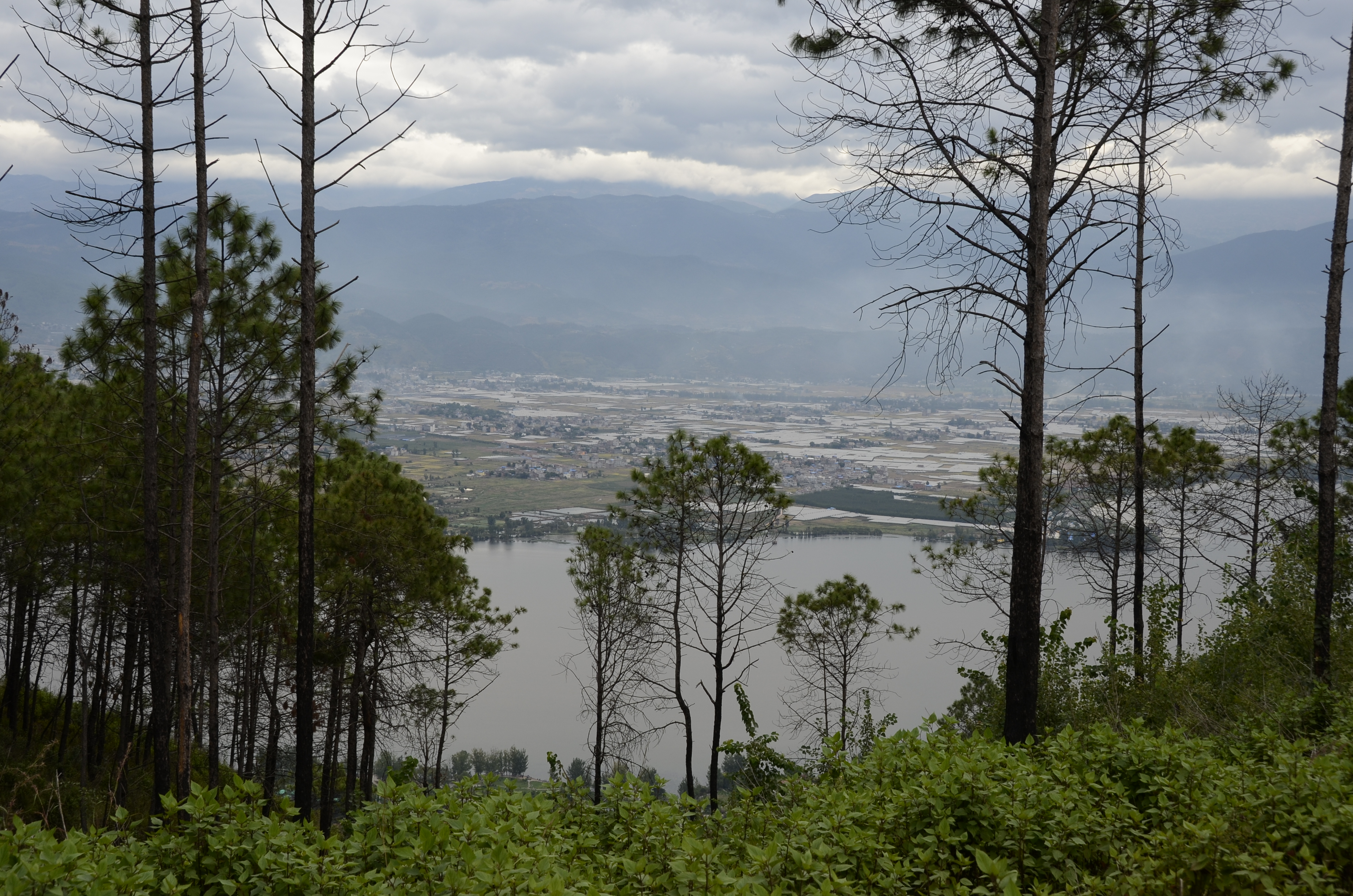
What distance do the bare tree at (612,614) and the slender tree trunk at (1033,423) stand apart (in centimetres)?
854

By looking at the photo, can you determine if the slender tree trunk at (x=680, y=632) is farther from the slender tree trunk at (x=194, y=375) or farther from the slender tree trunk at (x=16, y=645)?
the slender tree trunk at (x=16, y=645)

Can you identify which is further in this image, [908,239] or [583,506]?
[583,506]

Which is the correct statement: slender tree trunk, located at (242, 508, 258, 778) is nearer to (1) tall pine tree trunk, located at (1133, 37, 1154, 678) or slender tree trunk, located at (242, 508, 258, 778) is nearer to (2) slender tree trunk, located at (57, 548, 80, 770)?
(2) slender tree trunk, located at (57, 548, 80, 770)

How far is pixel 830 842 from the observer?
8.98ft

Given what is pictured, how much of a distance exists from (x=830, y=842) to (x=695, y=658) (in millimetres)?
28409

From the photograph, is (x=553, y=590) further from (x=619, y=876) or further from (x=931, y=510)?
(x=619, y=876)

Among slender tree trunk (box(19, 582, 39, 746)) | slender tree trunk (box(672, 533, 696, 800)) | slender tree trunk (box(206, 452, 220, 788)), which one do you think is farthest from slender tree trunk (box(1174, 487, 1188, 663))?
slender tree trunk (box(19, 582, 39, 746))

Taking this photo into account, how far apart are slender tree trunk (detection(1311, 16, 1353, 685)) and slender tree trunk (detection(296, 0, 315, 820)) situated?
8.58 meters

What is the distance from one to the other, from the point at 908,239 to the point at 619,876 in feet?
14.1

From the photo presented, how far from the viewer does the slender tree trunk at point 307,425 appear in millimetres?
6145

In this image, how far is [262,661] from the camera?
40.5 ft

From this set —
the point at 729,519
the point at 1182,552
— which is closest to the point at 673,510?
the point at 729,519

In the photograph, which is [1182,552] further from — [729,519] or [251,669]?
[251,669]

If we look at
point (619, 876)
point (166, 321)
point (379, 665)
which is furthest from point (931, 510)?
point (619, 876)
